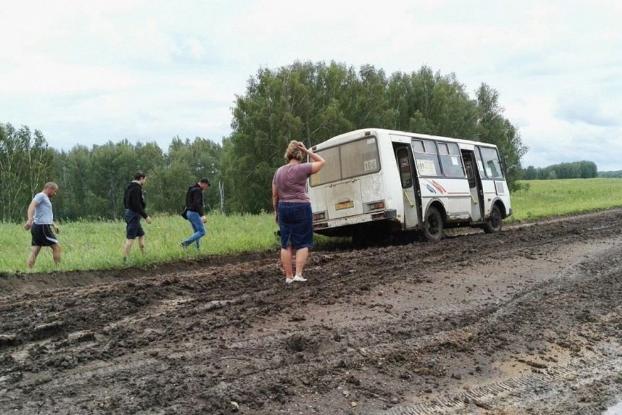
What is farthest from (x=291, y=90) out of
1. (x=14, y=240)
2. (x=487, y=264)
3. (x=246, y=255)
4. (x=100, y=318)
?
(x=100, y=318)

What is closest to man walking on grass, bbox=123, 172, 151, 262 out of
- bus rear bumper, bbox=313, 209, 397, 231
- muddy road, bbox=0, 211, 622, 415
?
muddy road, bbox=0, 211, 622, 415

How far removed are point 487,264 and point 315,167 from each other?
340 cm

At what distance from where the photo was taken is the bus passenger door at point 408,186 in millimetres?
12711

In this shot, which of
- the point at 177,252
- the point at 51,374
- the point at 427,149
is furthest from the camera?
the point at 427,149

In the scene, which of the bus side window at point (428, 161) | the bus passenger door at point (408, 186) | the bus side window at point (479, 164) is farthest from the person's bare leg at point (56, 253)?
the bus side window at point (479, 164)

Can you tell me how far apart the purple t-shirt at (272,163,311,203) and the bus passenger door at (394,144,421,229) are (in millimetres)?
5643

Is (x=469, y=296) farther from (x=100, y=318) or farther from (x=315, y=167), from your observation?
(x=100, y=318)

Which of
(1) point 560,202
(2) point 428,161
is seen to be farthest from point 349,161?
(1) point 560,202

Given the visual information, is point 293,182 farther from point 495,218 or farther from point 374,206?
point 495,218

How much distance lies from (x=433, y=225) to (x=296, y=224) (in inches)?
278

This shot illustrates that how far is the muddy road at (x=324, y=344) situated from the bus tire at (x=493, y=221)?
7.85 m

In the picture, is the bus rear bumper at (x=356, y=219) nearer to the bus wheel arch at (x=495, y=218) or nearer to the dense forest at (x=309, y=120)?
the bus wheel arch at (x=495, y=218)

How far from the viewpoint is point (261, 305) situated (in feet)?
19.9

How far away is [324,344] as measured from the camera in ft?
15.7
